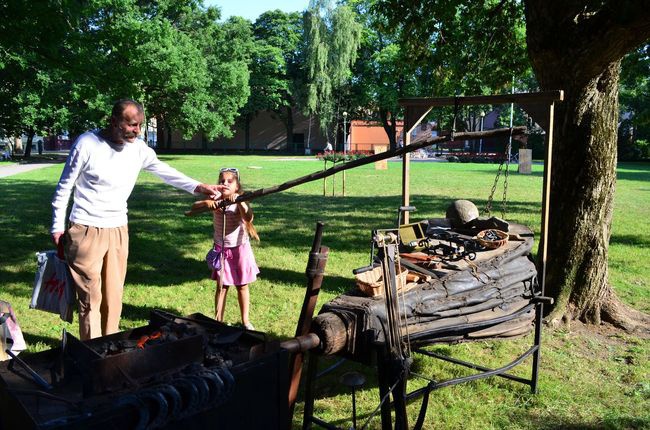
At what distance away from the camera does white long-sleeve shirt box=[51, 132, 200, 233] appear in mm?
3586

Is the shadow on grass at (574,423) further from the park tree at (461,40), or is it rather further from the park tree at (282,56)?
the park tree at (282,56)

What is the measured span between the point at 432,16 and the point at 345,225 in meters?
4.07

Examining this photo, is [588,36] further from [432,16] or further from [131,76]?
[131,76]

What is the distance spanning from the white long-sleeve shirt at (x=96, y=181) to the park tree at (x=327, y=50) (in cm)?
4132

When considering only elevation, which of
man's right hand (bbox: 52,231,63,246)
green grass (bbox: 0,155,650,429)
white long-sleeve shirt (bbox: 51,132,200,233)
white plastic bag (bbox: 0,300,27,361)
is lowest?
green grass (bbox: 0,155,650,429)

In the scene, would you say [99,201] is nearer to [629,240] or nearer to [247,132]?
[629,240]

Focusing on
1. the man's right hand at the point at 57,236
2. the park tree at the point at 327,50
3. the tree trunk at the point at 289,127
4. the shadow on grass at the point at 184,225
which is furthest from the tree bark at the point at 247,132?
the man's right hand at the point at 57,236

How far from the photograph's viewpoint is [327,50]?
148ft

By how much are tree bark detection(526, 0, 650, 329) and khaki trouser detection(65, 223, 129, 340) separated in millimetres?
3772

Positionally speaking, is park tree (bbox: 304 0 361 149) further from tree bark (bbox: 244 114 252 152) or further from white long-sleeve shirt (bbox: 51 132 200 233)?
white long-sleeve shirt (bbox: 51 132 200 233)

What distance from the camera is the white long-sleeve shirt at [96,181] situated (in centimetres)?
359

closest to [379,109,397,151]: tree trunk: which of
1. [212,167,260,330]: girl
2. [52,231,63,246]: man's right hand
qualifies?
[212,167,260,330]: girl

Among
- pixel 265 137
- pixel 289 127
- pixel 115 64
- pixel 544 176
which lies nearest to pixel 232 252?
pixel 544 176

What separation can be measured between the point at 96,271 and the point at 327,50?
43.4 m
